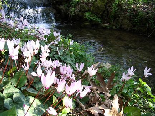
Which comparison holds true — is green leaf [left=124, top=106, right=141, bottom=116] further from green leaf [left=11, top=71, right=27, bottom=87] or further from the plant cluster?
green leaf [left=11, top=71, right=27, bottom=87]

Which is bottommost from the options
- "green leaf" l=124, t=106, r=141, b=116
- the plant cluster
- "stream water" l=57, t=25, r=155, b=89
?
"stream water" l=57, t=25, r=155, b=89

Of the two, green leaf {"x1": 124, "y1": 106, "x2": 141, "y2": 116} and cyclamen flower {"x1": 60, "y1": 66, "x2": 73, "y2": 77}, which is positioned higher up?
cyclamen flower {"x1": 60, "y1": 66, "x2": 73, "y2": 77}

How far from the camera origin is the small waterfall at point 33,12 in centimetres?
1016

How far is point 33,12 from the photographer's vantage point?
10.9m

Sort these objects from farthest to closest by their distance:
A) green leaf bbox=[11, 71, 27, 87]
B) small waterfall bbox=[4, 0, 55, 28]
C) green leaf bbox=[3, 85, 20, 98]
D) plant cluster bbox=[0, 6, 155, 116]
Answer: small waterfall bbox=[4, 0, 55, 28]
green leaf bbox=[11, 71, 27, 87]
green leaf bbox=[3, 85, 20, 98]
plant cluster bbox=[0, 6, 155, 116]

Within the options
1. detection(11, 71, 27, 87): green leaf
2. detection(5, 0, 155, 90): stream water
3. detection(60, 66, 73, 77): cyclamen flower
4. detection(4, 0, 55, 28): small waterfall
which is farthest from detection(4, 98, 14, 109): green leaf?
detection(4, 0, 55, 28): small waterfall

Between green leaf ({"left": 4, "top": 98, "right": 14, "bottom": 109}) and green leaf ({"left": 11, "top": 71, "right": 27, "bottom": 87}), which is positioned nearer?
green leaf ({"left": 4, "top": 98, "right": 14, "bottom": 109})

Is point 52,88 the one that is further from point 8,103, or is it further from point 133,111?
point 133,111

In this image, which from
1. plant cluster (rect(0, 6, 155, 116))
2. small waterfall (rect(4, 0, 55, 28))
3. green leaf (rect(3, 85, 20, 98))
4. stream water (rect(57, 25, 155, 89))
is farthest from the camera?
small waterfall (rect(4, 0, 55, 28))

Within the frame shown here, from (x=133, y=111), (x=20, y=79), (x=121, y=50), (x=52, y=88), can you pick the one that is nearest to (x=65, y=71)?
(x=52, y=88)

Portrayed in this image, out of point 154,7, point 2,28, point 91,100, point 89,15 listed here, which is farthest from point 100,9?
point 91,100

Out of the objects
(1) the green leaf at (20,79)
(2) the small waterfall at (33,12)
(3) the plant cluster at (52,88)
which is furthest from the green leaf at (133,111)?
(2) the small waterfall at (33,12)

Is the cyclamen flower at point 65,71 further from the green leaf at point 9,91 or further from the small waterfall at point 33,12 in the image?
the small waterfall at point 33,12

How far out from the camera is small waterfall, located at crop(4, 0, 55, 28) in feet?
33.3
